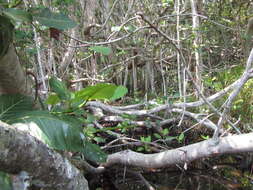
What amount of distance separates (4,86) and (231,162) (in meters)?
2.62

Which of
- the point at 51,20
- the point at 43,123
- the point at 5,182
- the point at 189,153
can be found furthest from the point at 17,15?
the point at 189,153

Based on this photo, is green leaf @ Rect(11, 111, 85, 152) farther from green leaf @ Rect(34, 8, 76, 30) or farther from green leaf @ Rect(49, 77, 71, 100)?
green leaf @ Rect(34, 8, 76, 30)

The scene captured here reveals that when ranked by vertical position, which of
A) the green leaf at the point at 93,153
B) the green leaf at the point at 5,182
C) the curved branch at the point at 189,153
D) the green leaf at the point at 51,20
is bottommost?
the curved branch at the point at 189,153

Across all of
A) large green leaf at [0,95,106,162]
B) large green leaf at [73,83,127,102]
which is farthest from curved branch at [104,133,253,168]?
large green leaf at [0,95,106,162]

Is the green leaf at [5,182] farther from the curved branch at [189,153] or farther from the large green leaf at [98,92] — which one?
the curved branch at [189,153]

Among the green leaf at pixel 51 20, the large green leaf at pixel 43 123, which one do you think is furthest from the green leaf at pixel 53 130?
the green leaf at pixel 51 20

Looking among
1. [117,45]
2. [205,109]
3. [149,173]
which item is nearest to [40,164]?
[149,173]

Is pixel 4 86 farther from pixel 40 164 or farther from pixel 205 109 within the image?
pixel 205 109

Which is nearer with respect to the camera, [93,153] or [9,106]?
[9,106]

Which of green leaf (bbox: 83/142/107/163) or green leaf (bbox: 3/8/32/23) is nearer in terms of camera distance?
green leaf (bbox: 3/8/32/23)

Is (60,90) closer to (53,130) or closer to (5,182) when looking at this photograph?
(53,130)

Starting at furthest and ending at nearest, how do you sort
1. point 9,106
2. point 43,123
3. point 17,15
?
point 9,106 < point 43,123 < point 17,15

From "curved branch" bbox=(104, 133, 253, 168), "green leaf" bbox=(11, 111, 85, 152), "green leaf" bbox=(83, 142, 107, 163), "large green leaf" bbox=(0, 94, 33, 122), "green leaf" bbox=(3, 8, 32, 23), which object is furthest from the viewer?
"curved branch" bbox=(104, 133, 253, 168)

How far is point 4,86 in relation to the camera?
3.68ft
